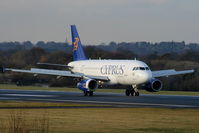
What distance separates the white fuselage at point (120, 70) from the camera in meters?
61.5

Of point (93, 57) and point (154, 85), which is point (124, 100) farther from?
point (93, 57)

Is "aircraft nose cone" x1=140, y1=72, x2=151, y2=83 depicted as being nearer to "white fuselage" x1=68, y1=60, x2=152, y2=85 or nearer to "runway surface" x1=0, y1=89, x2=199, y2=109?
"white fuselage" x1=68, y1=60, x2=152, y2=85

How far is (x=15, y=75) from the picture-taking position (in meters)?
103

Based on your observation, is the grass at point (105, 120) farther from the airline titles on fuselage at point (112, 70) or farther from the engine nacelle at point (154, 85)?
the airline titles on fuselage at point (112, 70)

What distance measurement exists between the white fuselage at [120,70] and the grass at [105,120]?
22.1 meters

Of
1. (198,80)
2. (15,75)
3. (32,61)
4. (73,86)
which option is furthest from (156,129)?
(32,61)

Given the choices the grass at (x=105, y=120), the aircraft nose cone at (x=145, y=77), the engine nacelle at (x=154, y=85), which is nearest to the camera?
the grass at (x=105, y=120)

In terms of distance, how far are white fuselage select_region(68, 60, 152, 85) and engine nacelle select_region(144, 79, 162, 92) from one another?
4.91ft

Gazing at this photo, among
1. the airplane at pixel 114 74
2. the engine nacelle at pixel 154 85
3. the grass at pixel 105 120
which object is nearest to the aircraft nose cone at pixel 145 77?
the airplane at pixel 114 74

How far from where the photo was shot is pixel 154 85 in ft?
209

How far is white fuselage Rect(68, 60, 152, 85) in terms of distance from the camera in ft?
202

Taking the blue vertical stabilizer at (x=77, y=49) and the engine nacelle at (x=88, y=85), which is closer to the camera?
the engine nacelle at (x=88, y=85)

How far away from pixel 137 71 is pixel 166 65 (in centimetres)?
4610

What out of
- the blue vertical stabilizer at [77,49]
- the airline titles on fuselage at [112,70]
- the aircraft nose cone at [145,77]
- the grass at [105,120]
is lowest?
the grass at [105,120]
